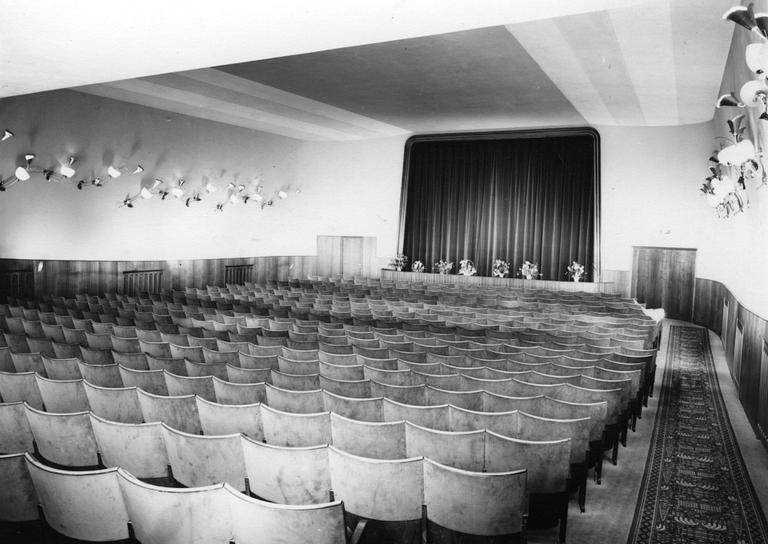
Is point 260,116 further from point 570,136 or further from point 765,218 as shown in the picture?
point 765,218

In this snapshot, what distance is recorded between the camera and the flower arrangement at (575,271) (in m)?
16.2

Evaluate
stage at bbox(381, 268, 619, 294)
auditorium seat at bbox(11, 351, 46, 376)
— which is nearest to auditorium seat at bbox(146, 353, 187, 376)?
auditorium seat at bbox(11, 351, 46, 376)

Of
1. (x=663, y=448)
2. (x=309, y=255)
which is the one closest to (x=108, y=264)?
(x=309, y=255)

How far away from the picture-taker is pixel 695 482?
4.23 m

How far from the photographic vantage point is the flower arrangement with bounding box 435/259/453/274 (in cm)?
1809

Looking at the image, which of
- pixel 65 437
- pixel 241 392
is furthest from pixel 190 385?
pixel 65 437

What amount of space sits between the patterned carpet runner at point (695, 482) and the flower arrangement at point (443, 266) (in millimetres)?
11211

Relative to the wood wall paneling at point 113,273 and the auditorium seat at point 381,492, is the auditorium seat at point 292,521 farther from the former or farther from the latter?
the wood wall paneling at point 113,273

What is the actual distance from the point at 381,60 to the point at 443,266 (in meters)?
9.05

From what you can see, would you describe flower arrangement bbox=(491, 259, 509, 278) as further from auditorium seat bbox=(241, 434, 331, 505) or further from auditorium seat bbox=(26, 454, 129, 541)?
auditorium seat bbox=(26, 454, 129, 541)

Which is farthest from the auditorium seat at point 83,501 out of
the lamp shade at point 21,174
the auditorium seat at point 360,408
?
the lamp shade at point 21,174

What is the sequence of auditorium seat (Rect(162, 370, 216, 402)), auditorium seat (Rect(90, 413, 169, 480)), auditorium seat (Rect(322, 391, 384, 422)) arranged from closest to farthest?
auditorium seat (Rect(90, 413, 169, 480)), auditorium seat (Rect(322, 391, 384, 422)), auditorium seat (Rect(162, 370, 216, 402))

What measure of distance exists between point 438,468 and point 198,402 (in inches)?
73.8

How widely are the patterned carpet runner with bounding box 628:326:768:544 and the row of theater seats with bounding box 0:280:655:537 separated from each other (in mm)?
615
